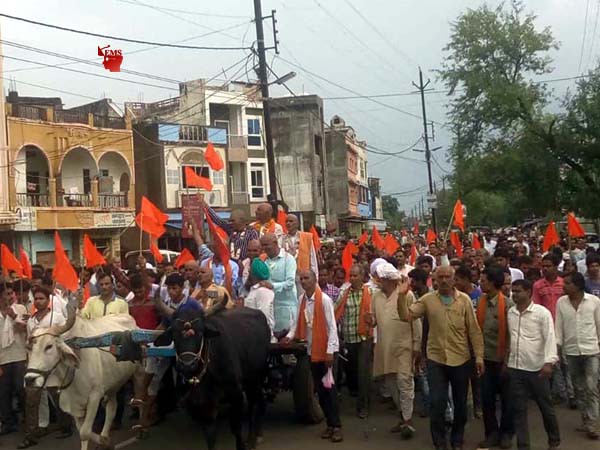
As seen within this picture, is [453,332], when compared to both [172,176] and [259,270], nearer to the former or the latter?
[259,270]

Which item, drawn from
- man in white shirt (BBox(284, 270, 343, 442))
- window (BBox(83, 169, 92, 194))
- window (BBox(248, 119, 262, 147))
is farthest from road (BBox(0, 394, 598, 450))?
window (BBox(248, 119, 262, 147))

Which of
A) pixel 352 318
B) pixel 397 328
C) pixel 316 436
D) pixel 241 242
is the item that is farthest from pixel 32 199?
pixel 397 328

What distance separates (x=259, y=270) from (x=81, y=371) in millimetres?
2178

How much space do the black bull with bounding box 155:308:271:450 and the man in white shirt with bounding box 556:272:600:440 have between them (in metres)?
3.30

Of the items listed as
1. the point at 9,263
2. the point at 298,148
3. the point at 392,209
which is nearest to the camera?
the point at 9,263

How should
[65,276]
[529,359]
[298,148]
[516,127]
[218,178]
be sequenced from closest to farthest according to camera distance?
[529,359] → [65,276] → [516,127] → [218,178] → [298,148]

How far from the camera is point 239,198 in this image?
144ft

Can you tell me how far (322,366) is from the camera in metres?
8.10

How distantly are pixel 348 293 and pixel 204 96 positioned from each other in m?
34.9

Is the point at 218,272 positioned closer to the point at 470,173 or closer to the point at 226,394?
the point at 226,394

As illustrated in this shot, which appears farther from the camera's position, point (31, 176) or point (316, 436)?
point (31, 176)

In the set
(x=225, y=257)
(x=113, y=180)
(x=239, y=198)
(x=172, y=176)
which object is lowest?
(x=225, y=257)

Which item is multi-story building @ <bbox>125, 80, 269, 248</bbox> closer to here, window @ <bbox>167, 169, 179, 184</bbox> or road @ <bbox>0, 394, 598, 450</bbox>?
window @ <bbox>167, 169, 179, 184</bbox>

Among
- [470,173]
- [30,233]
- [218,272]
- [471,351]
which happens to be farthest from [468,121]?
[471,351]
